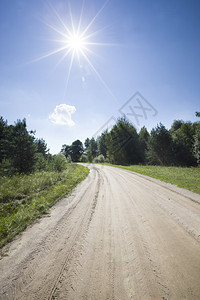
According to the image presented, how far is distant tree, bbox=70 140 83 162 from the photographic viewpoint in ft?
212

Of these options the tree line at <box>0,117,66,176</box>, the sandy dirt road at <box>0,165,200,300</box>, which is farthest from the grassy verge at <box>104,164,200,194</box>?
the tree line at <box>0,117,66,176</box>

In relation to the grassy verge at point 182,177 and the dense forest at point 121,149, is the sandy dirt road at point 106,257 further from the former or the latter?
the dense forest at point 121,149

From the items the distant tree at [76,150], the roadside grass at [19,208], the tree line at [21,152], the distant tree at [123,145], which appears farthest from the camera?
the distant tree at [76,150]

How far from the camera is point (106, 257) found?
88.8 inches

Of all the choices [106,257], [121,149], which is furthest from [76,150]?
[106,257]

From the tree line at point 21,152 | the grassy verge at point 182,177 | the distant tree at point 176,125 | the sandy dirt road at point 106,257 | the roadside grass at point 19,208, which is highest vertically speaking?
the distant tree at point 176,125

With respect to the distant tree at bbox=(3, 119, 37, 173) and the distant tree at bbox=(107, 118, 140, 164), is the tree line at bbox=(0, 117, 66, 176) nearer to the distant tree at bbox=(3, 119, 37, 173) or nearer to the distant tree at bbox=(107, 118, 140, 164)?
the distant tree at bbox=(3, 119, 37, 173)

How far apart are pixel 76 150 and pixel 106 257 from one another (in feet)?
213

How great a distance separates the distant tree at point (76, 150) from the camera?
64.6 metres

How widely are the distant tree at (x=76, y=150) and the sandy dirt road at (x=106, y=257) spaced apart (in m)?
61.8

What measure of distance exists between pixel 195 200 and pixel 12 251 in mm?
6836

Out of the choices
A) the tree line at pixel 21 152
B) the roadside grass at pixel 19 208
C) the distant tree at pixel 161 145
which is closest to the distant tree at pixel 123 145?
the distant tree at pixel 161 145

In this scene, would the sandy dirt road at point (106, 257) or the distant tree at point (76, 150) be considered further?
the distant tree at point (76, 150)

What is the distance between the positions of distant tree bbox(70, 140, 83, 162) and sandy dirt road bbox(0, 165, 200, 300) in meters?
61.8
